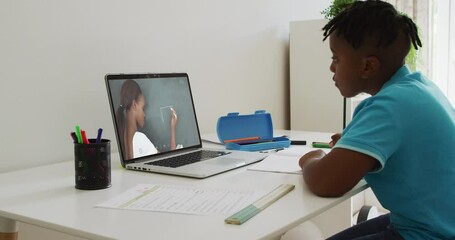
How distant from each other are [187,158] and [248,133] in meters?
0.35

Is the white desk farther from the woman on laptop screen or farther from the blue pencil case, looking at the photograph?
the blue pencil case

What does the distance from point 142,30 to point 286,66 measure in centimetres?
105

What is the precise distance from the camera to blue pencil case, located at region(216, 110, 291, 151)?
60.5 inches

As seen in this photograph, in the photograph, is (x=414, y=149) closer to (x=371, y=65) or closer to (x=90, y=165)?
(x=371, y=65)

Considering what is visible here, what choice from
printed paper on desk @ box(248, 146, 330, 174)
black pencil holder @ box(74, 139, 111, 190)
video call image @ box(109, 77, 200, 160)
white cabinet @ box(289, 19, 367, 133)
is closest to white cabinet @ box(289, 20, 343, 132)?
white cabinet @ box(289, 19, 367, 133)

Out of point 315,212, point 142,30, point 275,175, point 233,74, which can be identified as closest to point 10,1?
point 142,30

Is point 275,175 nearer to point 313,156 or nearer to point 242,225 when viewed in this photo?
point 313,156

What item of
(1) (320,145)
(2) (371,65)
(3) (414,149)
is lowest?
(1) (320,145)

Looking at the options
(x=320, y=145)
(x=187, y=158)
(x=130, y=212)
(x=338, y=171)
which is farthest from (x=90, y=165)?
(x=320, y=145)

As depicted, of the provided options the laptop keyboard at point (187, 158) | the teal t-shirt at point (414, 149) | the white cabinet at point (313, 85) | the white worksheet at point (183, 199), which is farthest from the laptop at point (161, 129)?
the white cabinet at point (313, 85)

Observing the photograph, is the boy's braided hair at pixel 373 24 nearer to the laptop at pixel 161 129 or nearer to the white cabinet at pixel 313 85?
the laptop at pixel 161 129

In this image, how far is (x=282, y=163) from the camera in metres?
1.31

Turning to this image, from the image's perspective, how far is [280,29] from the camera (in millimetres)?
2426

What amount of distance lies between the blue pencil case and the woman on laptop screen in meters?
0.29
